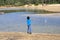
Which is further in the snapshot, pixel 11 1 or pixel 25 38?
pixel 11 1

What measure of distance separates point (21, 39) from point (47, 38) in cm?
186

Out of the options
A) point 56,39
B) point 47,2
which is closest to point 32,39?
point 56,39

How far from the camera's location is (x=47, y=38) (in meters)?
16.3

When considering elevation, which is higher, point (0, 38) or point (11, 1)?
point (0, 38)

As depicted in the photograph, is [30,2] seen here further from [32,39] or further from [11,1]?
[32,39]

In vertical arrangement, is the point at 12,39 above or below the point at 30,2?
above

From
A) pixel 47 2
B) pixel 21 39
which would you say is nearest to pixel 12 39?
pixel 21 39

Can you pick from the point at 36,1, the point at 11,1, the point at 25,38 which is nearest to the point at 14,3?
the point at 11,1

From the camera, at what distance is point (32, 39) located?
15922mm

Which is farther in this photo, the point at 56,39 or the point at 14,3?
the point at 14,3

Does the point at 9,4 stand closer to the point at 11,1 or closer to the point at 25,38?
the point at 11,1

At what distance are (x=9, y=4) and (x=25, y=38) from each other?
9445 cm

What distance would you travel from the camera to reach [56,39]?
15.9m

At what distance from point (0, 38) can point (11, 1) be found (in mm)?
96699
